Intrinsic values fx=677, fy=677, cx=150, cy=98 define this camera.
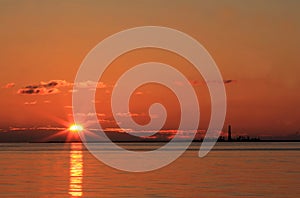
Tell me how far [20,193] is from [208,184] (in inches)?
637

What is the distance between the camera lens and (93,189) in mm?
53719

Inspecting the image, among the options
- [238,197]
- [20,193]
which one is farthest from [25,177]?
[238,197]

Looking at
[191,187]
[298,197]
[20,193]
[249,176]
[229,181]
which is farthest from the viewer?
[249,176]

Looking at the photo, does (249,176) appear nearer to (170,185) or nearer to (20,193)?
(170,185)

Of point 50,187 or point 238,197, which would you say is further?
point 50,187

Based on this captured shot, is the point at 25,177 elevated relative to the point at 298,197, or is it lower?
elevated

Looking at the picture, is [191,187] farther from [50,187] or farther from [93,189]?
[50,187]

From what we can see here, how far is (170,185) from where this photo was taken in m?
56.4

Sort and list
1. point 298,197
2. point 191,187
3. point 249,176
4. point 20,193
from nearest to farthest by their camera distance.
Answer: point 298,197, point 20,193, point 191,187, point 249,176

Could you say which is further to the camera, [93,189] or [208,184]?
[208,184]

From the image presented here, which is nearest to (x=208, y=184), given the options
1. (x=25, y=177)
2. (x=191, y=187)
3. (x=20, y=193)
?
(x=191, y=187)

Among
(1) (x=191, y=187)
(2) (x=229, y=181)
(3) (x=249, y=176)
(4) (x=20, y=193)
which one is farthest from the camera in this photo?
(3) (x=249, y=176)

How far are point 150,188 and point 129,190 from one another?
1943 millimetres

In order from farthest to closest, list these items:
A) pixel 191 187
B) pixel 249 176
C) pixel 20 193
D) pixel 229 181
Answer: pixel 249 176, pixel 229 181, pixel 191 187, pixel 20 193
